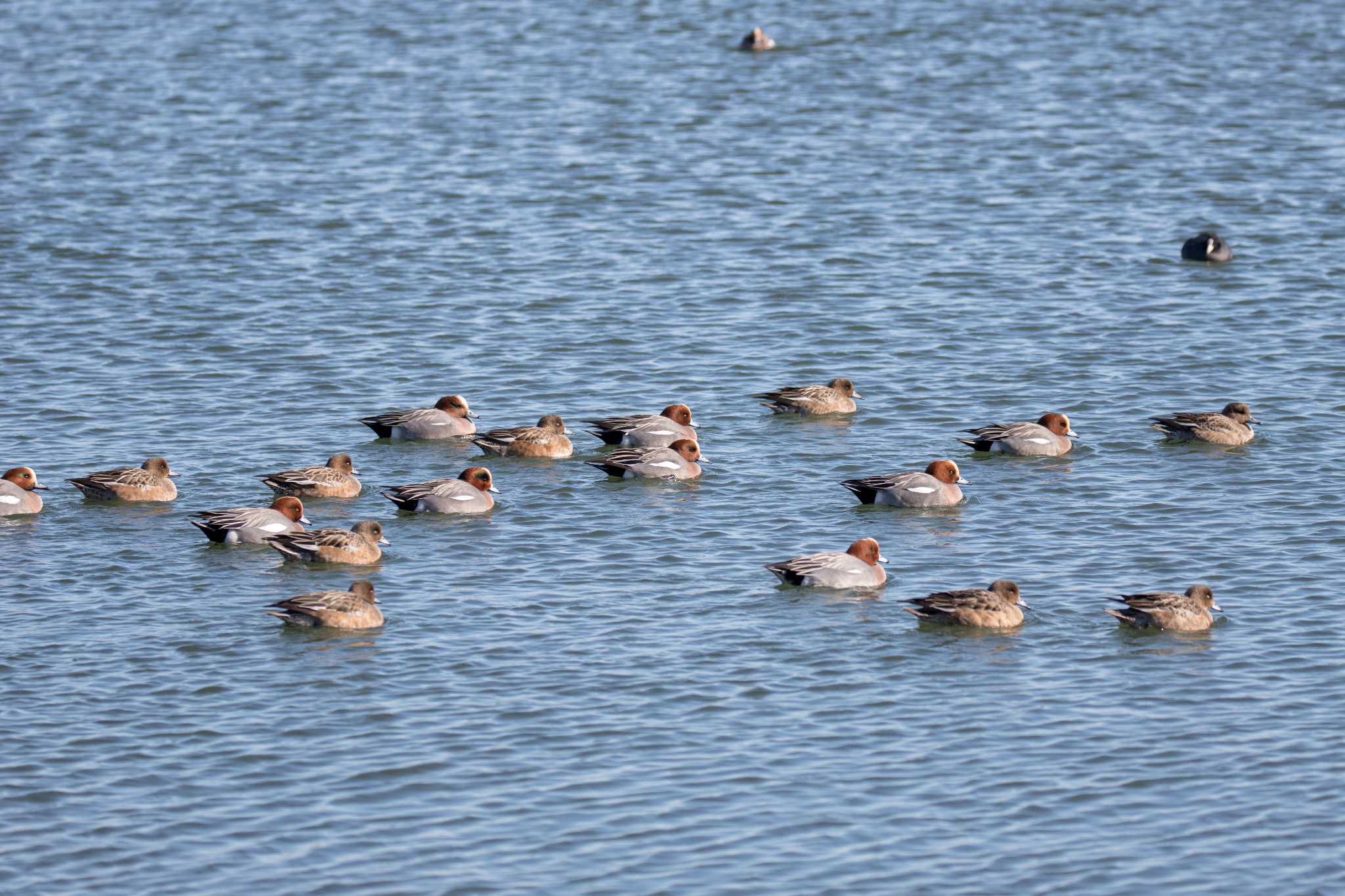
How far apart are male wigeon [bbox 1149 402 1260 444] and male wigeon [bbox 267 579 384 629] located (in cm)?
1012

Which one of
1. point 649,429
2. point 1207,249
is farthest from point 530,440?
point 1207,249

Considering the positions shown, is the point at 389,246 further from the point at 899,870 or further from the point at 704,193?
the point at 899,870

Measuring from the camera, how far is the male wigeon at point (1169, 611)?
17.8m

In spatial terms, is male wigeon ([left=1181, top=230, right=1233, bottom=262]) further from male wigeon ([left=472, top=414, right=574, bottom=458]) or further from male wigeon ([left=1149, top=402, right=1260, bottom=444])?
male wigeon ([left=472, top=414, right=574, bottom=458])

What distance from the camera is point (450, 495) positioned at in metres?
21.6

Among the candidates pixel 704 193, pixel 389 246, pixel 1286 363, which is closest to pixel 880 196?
pixel 704 193

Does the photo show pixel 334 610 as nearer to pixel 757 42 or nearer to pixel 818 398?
pixel 818 398

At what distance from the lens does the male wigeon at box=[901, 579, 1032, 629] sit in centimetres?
1791

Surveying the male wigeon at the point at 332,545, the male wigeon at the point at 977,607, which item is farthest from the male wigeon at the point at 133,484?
the male wigeon at the point at 977,607

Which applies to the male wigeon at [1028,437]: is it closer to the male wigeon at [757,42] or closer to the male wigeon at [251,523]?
the male wigeon at [251,523]

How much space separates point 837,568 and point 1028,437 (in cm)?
520

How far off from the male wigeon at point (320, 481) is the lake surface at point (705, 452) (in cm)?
47

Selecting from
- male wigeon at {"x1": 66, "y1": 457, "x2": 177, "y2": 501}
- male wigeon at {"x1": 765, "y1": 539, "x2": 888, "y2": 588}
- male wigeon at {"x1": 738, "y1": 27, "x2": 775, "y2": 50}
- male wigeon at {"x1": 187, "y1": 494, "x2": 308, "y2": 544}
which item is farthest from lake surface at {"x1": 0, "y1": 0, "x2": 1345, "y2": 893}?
male wigeon at {"x1": 738, "y1": 27, "x2": 775, "y2": 50}

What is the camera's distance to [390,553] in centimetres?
2059
